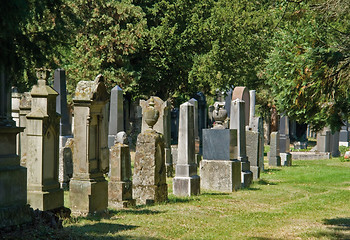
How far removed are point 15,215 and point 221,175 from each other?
29.9 ft

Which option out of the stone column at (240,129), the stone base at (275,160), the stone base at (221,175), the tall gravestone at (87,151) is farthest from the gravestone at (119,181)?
the stone base at (275,160)

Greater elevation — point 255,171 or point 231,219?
point 255,171

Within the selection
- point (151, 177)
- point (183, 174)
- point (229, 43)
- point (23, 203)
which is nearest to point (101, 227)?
point (23, 203)

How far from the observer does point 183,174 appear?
1475 cm

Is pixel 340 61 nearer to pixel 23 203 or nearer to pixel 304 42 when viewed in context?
pixel 304 42

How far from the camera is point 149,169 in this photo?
12.8 m

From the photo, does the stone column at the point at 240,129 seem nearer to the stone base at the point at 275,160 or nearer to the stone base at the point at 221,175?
the stone base at the point at 221,175

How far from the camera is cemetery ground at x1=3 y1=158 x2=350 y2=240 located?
30.7ft

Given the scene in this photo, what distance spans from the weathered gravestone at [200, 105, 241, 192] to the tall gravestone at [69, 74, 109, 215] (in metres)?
5.53

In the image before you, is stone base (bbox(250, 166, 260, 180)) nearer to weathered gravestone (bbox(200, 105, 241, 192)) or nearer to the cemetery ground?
the cemetery ground

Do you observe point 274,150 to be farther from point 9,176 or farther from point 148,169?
point 9,176

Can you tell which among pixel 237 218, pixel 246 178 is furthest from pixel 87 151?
pixel 246 178

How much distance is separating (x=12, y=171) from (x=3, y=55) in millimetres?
1955

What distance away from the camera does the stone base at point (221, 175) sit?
52.1 feet
